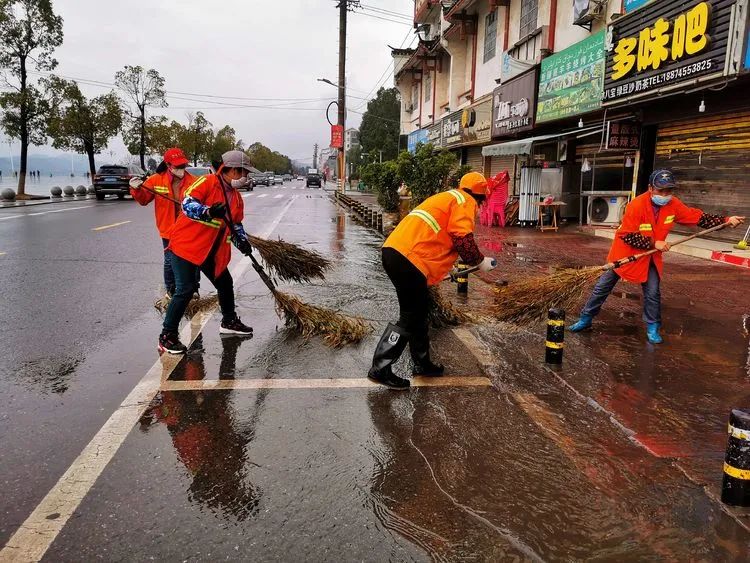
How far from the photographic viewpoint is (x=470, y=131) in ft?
72.7

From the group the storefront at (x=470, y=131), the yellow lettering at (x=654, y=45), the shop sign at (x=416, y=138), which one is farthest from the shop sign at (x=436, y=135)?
the yellow lettering at (x=654, y=45)

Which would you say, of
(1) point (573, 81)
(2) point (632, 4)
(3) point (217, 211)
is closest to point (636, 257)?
(3) point (217, 211)

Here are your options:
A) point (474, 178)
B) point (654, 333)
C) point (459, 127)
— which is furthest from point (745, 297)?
point (459, 127)

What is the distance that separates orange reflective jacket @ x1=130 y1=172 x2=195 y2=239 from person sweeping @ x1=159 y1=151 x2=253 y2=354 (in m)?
1.23

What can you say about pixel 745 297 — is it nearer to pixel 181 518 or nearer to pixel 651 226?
pixel 651 226

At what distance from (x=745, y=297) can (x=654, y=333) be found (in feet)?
9.40

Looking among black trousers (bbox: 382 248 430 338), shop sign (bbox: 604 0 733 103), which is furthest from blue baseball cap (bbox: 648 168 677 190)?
shop sign (bbox: 604 0 733 103)

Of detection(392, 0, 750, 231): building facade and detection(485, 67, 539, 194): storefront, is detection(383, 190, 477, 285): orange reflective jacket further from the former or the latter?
detection(485, 67, 539, 194): storefront

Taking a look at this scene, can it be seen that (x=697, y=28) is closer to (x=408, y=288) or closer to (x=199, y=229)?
(x=408, y=288)

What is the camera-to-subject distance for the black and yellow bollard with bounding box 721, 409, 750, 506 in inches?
105

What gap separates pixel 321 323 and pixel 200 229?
1459 mm

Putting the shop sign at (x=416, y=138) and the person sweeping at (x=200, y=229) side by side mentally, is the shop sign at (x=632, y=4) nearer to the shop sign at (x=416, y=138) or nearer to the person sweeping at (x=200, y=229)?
the person sweeping at (x=200, y=229)

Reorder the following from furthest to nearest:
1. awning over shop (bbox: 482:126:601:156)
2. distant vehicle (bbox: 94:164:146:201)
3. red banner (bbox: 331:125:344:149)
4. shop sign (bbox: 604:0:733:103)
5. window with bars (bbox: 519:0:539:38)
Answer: red banner (bbox: 331:125:344:149)
distant vehicle (bbox: 94:164:146:201)
window with bars (bbox: 519:0:539:38)
awning over shop (bbox: 482:126:601:156)
shop sign (bbox: 604:0:733:103)

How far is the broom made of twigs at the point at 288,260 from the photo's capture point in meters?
6.45
